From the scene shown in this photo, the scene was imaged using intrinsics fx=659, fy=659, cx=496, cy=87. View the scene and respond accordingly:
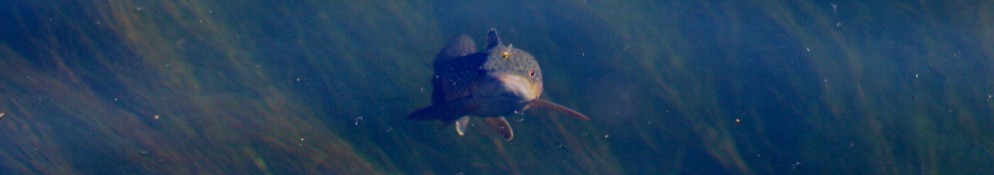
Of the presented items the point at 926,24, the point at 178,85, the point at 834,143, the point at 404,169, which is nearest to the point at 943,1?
the point at 926,24

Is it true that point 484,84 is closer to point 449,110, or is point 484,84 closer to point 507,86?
point 507,86

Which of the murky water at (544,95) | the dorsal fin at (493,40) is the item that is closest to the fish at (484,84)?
the dorsal fin at (493,40)

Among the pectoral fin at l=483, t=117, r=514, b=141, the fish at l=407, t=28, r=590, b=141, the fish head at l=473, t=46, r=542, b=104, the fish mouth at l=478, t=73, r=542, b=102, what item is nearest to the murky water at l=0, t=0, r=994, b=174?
the pectoral fin at l=483, t=117, r=514, b=141

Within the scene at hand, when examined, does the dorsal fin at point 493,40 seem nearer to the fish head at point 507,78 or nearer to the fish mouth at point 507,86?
the fish head at point 507,78

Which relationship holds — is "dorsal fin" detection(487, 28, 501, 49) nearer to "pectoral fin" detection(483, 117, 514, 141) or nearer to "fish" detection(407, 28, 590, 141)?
"fish" detection(407, 28, 590, 141)

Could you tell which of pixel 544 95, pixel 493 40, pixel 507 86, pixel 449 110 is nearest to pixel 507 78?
pixel 507 86

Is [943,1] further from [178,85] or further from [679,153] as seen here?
[178,85]

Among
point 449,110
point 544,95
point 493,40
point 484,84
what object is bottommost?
point 544,95
